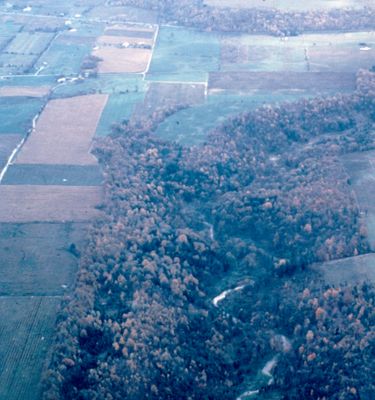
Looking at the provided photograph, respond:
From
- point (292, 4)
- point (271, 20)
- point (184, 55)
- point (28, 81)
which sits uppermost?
point (292, 4)

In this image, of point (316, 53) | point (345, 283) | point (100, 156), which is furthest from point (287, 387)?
point (316, 53)

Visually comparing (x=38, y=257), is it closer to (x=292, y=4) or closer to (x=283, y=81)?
(x=283, y=81)

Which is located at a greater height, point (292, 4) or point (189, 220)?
point (292, 4)

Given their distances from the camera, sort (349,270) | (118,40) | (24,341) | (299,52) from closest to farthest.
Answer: (24,341)
(349,270)
(299,52)
(118,40)

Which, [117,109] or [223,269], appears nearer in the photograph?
[223,269]

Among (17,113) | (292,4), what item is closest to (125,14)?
(292,4)

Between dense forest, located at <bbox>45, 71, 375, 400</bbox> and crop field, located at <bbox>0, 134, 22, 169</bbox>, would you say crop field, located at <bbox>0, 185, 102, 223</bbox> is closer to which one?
dense forest, located at <bbox>45, 71, 375, 400</bbox>
